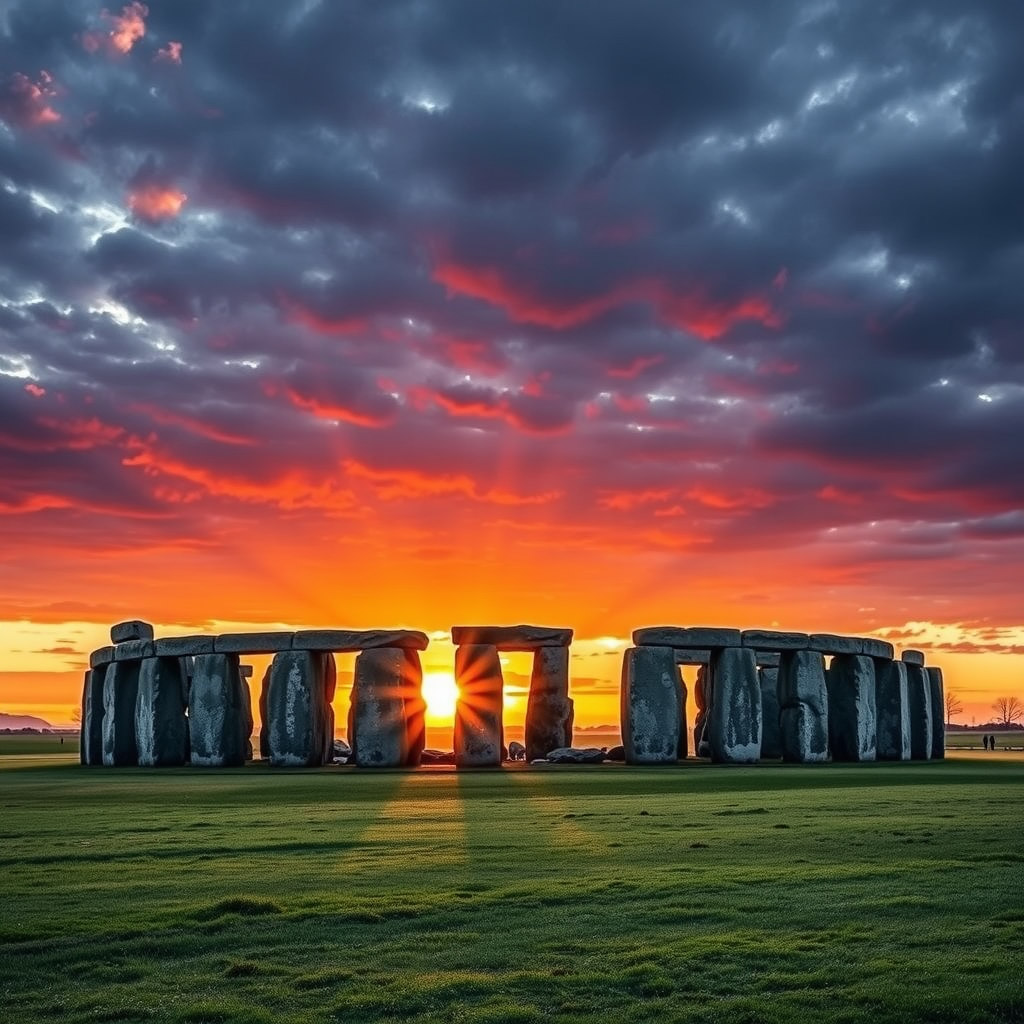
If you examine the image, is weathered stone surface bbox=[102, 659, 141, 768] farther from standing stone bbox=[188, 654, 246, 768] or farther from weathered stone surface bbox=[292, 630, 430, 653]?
weathered stone surface bbox=[292, 630, 430, 653]

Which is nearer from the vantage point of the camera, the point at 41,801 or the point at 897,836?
the point at 897,836

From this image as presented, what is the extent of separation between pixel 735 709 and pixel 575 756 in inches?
150

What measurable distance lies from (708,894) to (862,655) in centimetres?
2271

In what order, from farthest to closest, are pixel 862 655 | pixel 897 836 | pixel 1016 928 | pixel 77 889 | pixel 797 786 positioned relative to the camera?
pixel 862 655
pixel 797 786
pixel 897 836
pixel 77 889
pixel 1016 928

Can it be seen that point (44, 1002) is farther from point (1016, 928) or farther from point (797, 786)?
point (797, 786)

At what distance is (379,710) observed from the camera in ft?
86.7

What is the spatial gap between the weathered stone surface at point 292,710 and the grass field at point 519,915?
40.0 feet

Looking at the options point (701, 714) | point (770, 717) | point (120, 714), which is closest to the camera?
point (120, 714)

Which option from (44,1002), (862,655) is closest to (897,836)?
(44,1002)

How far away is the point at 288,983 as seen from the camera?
20.8ft

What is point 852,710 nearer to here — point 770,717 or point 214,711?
point 770,717

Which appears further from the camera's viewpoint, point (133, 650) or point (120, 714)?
point (120, 714)

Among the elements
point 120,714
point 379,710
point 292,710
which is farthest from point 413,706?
point 120,714

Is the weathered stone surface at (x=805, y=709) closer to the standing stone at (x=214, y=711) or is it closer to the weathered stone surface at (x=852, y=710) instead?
the weathered stone surface at (x=852, y=710)
